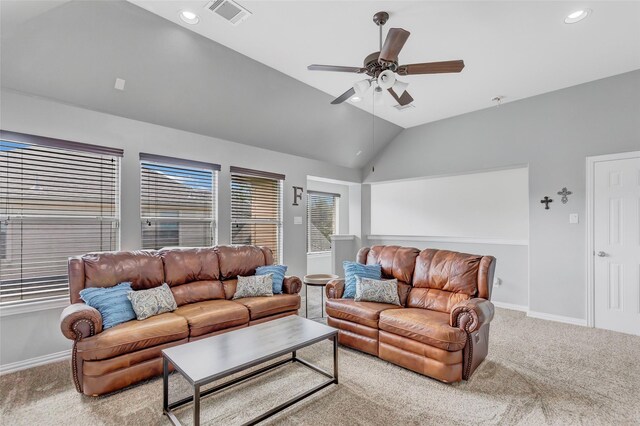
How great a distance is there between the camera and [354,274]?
370 cm

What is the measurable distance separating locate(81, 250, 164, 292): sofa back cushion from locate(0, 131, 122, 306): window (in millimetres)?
469

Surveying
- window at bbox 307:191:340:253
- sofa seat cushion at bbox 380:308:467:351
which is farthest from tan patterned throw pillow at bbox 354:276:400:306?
window at bbox 307:191:340:253

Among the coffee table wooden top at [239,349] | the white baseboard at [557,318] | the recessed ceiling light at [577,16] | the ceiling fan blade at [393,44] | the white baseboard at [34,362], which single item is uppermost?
the recessed ceiling light at [577,16]

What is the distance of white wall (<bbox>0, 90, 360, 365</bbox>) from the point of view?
290 centimetres

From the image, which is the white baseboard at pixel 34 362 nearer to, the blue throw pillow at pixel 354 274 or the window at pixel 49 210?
the window at pixel 49 210

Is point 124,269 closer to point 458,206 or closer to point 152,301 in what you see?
point 152,301

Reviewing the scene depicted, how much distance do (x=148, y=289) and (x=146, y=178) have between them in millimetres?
1424

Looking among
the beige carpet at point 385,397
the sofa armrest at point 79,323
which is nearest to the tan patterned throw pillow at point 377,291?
the beige carpet at point 385,397

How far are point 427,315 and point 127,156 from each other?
3.64 meters

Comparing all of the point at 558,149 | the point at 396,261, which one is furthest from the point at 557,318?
the point at 396,261

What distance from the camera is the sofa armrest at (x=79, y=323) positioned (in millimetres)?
2369

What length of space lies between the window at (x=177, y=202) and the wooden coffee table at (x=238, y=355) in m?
2.01

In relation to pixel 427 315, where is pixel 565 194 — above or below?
above

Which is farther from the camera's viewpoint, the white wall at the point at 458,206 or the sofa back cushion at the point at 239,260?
the white wall at the point at 458,206
